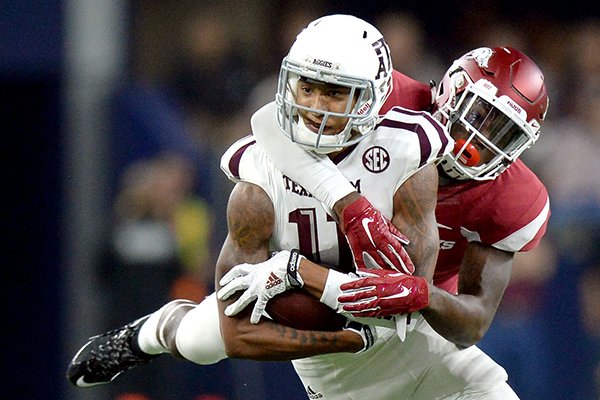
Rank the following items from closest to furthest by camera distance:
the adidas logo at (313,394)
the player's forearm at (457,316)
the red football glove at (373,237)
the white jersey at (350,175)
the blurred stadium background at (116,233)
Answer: the red football glove at (373,237) → the white jersey at (350,175) → the player's forearm at (457,316) → the adidas logo at (313,394) → the blurred stadium background at (116,233)

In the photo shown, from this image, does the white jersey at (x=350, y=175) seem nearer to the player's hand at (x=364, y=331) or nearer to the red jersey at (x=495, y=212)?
the player's hand at (x=364, y=331)

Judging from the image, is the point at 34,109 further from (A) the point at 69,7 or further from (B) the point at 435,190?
(B) the point at 435,190

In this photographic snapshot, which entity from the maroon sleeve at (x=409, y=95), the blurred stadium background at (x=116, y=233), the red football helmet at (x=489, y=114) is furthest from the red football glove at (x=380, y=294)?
the blurred stadium background at (x=116, y=233)

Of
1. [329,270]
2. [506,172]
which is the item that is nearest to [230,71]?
[506,172]

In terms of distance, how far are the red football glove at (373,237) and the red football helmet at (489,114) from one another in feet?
1.33

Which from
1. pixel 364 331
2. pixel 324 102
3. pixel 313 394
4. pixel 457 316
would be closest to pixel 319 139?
pixel 324 102

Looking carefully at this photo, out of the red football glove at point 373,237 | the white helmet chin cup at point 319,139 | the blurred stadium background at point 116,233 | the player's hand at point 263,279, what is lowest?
the blurred stadium background at point 116,233

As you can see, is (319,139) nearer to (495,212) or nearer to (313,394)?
(495,212)

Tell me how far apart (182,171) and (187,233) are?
240mm

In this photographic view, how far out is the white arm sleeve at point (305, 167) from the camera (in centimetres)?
297

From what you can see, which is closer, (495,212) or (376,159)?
(376,159)

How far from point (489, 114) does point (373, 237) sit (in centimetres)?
58

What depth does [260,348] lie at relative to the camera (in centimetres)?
310

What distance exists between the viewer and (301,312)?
9.96 feet
